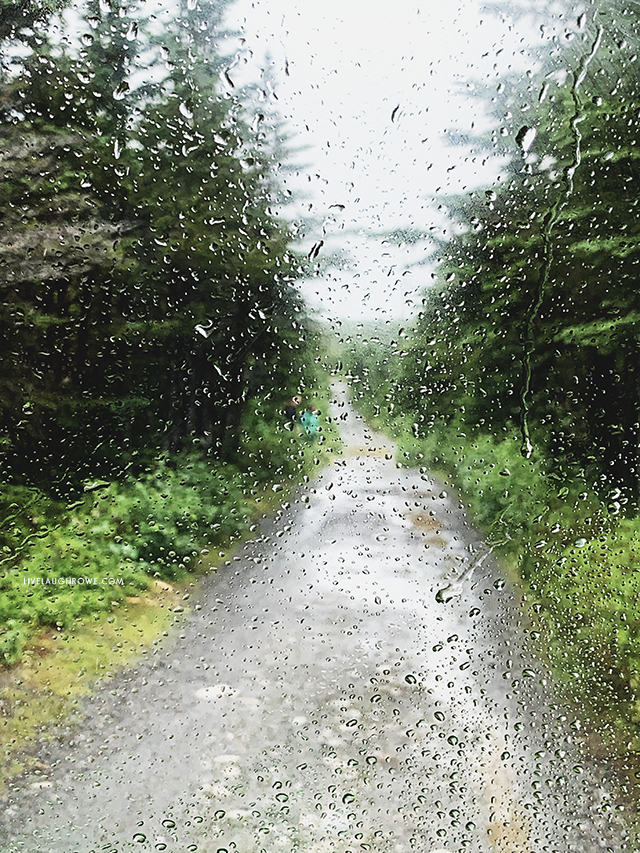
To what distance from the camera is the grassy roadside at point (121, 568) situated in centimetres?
109

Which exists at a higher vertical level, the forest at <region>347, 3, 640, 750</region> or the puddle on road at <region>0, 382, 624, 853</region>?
the forest at <region>347, 3, 640, 750</region>

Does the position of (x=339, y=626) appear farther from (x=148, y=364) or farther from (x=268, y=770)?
(x=148, y=364)

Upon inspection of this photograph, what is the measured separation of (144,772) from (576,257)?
3.48 feet

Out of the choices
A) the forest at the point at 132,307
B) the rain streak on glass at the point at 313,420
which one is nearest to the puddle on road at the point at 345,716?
the rain streak on glass at the point at 313,420

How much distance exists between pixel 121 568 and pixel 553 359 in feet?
2.53

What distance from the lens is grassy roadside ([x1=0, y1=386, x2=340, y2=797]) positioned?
1094 millimetres

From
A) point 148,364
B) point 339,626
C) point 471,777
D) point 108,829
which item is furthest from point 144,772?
point 148,364

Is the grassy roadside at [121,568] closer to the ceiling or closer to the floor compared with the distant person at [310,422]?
closer to the floor

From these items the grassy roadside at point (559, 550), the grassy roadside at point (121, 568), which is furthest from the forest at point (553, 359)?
the grassy roadside at point (121, 568)

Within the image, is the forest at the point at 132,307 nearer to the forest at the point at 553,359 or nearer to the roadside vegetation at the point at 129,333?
the roadside vegetation at the point at 129,333

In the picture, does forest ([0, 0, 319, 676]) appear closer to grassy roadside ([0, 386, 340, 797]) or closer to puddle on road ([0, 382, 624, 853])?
grassy roadside ([0, 386, 340, 797])

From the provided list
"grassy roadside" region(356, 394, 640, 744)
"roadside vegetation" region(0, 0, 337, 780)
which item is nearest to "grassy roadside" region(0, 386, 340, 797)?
"roadside vegetation" region(0, 0, 337, 780)

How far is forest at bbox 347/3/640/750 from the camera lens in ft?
3.57

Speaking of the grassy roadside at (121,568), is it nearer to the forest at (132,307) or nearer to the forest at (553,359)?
the forest at (132,307)
